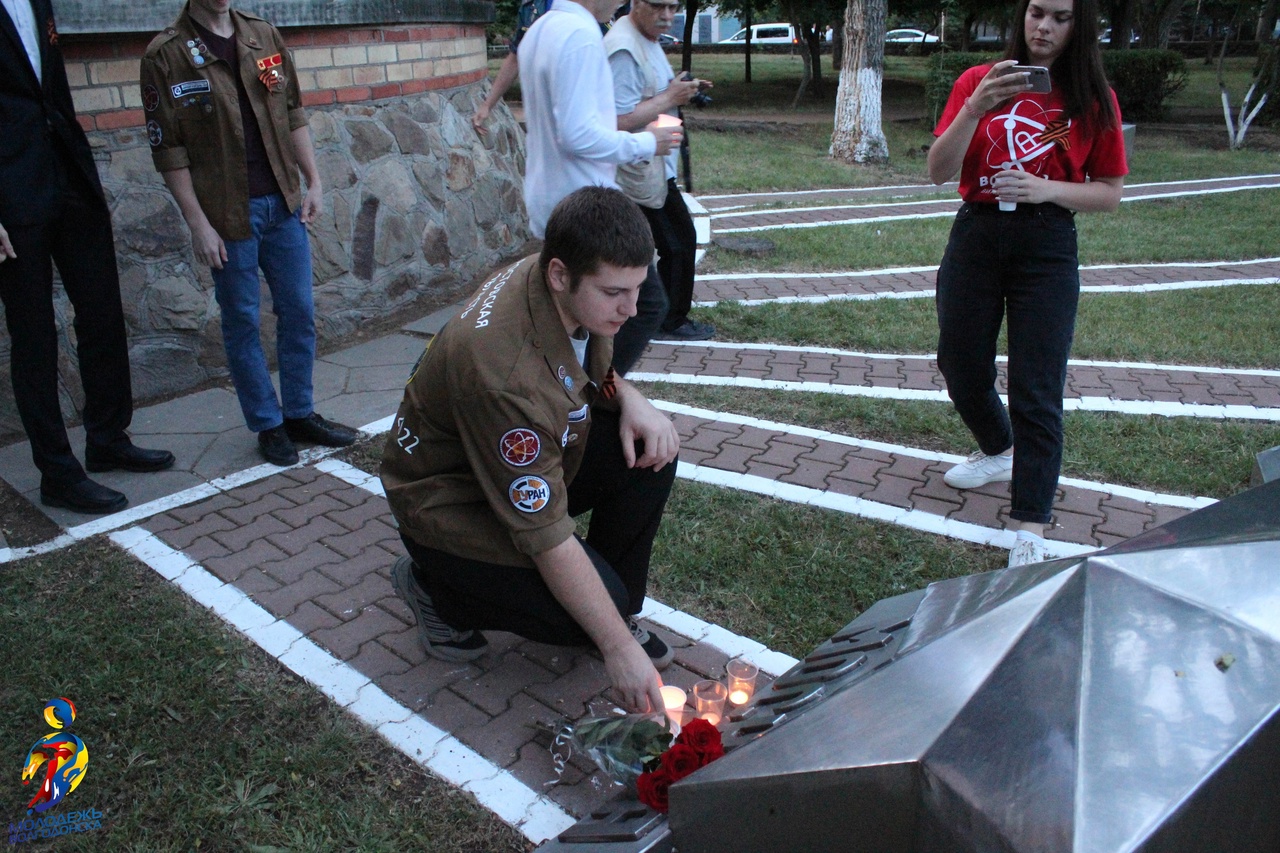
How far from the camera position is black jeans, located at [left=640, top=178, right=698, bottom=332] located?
18.0 ft

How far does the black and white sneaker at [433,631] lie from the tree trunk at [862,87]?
13.0m

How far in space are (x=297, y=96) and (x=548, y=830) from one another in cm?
328

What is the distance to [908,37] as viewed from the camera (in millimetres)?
46656

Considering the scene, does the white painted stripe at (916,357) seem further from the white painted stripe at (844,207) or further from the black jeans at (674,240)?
the white painted stripe at (844,207)

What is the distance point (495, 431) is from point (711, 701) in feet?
3.18

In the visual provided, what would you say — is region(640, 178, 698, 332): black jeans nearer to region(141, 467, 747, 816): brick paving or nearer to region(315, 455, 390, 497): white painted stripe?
region(315, 455, 390, 497): white painted stripe

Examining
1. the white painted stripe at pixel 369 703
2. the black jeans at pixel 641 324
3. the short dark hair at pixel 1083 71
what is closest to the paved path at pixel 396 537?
the white painted stripe at pixel 369 703

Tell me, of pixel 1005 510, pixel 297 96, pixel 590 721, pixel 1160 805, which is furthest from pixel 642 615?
pixel 297 96

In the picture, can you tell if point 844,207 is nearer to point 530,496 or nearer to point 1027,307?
point 1027,307

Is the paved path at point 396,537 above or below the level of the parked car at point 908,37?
below

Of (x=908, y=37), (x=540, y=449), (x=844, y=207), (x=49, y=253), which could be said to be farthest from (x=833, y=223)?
(x=908, y=37)

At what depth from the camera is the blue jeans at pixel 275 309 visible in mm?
4016

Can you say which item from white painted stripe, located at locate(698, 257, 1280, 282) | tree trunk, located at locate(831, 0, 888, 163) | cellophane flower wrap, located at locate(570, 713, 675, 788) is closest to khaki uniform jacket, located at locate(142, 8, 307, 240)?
cellophane flower wrap, located at locate(570, 713, 675, 788)

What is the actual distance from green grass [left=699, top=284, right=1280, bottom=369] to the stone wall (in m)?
1.90
